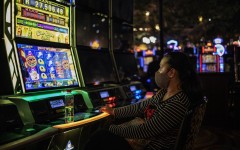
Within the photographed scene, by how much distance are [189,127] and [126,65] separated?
9.77 feet

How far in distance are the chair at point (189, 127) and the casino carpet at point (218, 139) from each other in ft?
10.6

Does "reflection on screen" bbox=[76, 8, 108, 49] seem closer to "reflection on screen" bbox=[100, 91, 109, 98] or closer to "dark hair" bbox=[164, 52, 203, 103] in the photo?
"reflection on screen" bbox=[100, 91, 109, 98]

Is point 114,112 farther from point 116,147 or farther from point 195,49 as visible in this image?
point 195,49

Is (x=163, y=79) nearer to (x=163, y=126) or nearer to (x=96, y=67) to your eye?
(x=163, y=126)

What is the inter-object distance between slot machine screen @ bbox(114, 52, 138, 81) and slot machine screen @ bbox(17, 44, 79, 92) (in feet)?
4.33

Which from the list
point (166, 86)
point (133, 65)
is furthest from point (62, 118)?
point (133, 65)

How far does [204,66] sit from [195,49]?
3.03 feet

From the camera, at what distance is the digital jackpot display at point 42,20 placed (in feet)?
9.51

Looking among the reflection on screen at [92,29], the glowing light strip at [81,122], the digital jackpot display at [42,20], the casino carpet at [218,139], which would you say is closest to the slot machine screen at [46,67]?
the digital jackpot display at [42,20]

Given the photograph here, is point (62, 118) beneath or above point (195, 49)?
beneath

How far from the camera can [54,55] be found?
10.8 ft

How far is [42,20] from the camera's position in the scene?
126 inches

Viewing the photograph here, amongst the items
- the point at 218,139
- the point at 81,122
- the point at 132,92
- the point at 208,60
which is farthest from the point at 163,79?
the point at 208,60

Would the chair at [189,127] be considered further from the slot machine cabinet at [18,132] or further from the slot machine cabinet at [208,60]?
the slot machine cabinet at [208,60]
